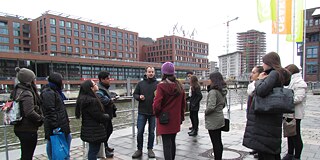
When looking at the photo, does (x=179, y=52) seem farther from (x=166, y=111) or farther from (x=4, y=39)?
(x=166, y=111)

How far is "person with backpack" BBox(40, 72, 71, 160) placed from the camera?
3.43 meters

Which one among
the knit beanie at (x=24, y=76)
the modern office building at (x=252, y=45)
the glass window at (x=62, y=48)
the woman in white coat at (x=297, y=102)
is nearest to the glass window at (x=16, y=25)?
the glass window at (x=62, y=48)

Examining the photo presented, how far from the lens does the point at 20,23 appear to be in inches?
2420

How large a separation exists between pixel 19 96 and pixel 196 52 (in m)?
97.7

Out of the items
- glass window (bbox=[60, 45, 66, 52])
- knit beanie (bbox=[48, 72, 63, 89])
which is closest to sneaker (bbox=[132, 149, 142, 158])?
knit beanie (bbox=[48, 72, 63, 89])

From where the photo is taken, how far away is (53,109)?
345 centimetres

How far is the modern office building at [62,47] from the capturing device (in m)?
50.5

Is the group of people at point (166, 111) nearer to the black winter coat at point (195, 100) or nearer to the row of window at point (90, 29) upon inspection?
the black winter coat at point (195, 100)

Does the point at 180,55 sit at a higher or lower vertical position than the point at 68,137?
higher

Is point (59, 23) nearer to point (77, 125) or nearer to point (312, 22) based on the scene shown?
point (77, 125)

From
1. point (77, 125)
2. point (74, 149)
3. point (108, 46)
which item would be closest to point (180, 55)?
point (108, 46)

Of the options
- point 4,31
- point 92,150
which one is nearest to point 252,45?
point 4,31

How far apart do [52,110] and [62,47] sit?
63.0 metres

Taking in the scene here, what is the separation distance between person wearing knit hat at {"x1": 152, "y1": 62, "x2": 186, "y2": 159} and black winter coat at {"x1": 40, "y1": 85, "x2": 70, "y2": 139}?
1544mm
